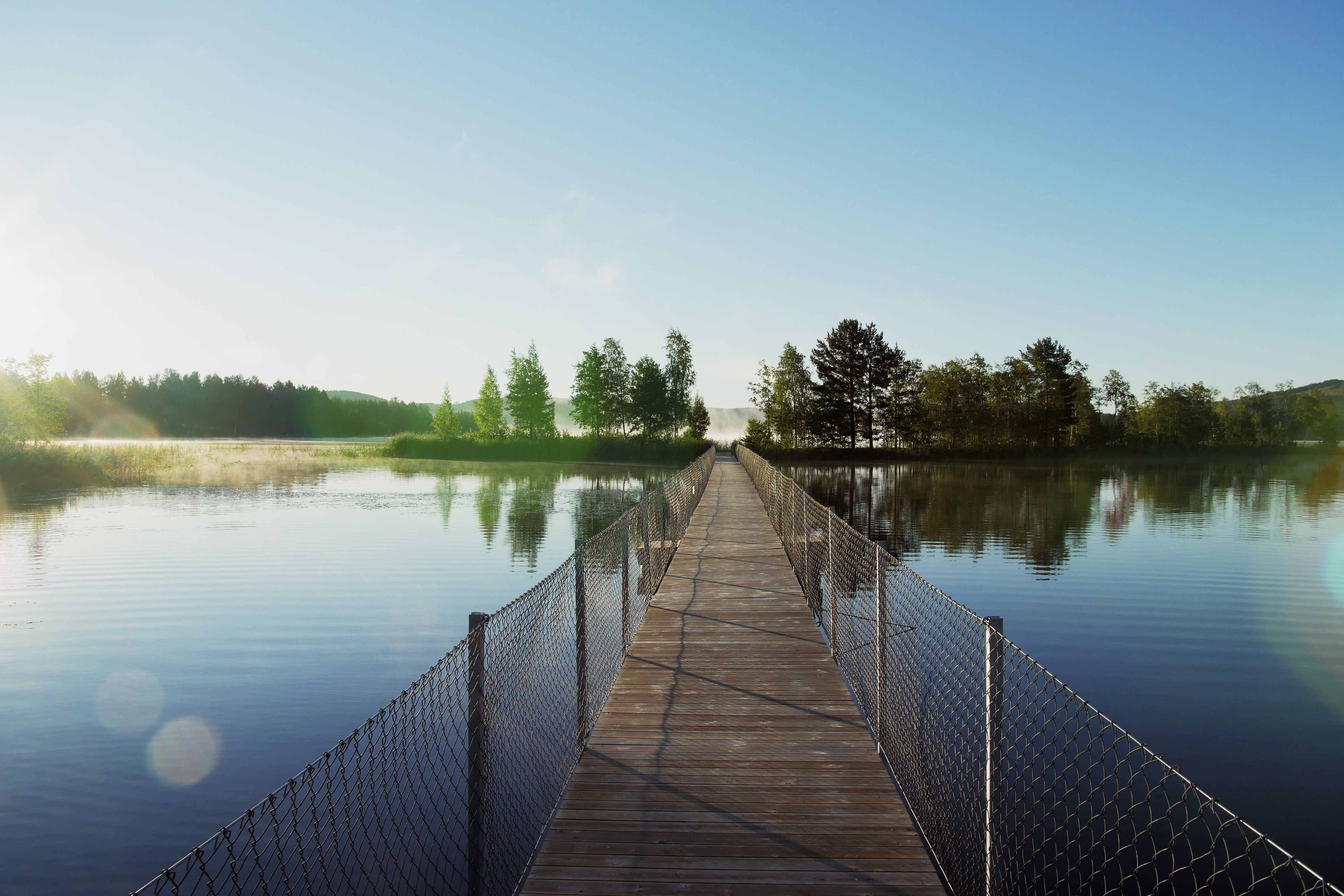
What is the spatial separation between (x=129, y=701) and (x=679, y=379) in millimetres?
66645

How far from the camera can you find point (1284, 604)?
1230 centimetres

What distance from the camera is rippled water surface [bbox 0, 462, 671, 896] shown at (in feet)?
19.1

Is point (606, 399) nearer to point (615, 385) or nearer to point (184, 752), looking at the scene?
point (615, 385)

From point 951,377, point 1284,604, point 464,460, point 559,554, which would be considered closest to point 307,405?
point 464,460

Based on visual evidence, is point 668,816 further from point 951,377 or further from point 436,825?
point 951,377

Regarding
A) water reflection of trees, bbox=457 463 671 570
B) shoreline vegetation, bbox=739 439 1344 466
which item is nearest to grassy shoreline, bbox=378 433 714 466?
water reflection of trees, bbox=457 463 671 570

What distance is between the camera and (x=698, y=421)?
3263 inches

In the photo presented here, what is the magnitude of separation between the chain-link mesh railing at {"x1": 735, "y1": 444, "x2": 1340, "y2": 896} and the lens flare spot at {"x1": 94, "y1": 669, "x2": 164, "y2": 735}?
262 inches

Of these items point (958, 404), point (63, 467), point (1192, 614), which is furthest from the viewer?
point (958, 404)

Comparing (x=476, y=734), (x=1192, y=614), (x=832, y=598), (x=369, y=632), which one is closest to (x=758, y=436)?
(x=1192, y=614)

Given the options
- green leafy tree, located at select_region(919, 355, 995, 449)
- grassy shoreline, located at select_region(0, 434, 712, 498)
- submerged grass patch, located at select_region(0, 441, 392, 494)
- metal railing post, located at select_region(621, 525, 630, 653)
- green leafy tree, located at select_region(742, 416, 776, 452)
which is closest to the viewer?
metal railing post, located at select_region(621, 525, 630, 653)

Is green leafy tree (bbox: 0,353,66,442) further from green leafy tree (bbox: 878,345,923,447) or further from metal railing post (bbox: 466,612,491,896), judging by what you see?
green leafy tree (bbox: 878,345,923,447)

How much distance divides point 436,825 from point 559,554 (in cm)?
1070

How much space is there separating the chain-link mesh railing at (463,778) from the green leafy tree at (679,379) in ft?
210
